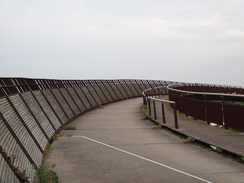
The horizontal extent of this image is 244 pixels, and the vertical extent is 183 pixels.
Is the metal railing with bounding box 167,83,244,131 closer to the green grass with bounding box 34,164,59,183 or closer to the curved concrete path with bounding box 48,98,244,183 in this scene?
the curved concrete path with bounding box 48,98,244,183

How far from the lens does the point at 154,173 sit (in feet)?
22.3

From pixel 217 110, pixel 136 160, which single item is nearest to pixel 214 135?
pixel 217 110

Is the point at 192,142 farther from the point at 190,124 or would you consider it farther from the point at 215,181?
the point at 215,181

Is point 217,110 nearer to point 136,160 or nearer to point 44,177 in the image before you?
point 136,160

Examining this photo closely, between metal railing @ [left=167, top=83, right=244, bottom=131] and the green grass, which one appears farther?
metal railing @ [left=167, top=83, right=244, bottom=131]

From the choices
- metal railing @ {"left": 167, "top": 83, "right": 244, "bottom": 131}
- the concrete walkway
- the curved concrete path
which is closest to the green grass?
the curved concrete path

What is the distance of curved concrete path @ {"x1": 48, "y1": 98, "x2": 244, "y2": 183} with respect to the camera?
21.5ft

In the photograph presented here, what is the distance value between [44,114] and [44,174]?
6.00 meters

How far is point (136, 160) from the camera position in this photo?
795 centimetres

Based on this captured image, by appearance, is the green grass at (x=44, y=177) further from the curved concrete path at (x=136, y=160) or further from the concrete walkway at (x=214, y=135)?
the concrete walkway at (x=214, y=135)

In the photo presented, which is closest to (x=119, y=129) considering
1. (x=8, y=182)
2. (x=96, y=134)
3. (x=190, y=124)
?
(x=96, y=134)

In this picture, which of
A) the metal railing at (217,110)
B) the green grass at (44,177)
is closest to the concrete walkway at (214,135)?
the metal railing at (217,110)

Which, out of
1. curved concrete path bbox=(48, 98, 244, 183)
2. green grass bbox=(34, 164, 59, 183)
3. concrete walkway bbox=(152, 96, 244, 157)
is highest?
green grass bbox=(34, 164, 59, 183)

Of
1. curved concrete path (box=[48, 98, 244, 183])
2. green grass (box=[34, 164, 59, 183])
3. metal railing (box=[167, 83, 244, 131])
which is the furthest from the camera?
metal railing (box=[167, 83, 244, 131])
